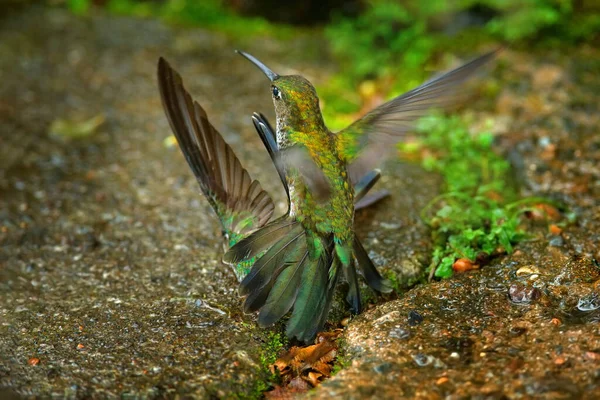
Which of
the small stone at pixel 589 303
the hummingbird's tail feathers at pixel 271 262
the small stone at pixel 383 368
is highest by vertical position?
the hummingbird's tail feathers at pixel 271 262

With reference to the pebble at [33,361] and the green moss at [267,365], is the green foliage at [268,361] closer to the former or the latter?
the green moss at [267,365]

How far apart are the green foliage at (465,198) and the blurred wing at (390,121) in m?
0.53

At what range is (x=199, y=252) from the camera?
134 inches

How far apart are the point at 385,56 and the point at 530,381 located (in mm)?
3382

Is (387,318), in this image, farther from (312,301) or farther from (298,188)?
(298,188)

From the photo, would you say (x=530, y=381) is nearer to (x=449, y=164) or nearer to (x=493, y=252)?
(x=493, y=252)

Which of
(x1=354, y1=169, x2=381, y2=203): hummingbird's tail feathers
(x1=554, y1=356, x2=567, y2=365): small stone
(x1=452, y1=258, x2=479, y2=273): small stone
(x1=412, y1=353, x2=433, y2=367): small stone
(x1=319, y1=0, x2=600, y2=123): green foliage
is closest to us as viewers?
(x1=554, y1=356, x2=567, y2=365): small stone

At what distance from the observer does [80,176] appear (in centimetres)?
421

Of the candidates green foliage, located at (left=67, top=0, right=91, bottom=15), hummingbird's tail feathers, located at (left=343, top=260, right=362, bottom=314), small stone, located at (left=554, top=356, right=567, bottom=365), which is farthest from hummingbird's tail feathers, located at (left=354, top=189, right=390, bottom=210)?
green foliage, located at (left=67, top=0, right=91, bottom=15)

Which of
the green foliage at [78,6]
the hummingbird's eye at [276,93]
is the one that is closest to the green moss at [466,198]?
the hummingbird's eye at [276,93]

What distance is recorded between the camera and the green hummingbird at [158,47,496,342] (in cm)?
267

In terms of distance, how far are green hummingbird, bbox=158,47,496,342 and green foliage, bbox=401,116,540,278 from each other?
0.52m

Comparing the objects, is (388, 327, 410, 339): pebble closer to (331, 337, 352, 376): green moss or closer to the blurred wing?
(331, 337, 352, 376): green moss

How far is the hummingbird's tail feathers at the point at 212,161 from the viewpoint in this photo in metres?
2.98
